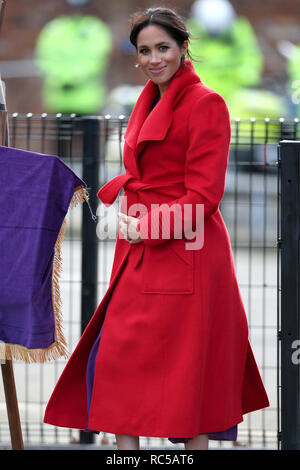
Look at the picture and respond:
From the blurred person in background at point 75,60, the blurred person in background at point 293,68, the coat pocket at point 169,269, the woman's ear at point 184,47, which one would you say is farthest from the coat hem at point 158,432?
the blurred person in background at point 75,60

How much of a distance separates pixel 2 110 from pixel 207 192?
2.81 feet

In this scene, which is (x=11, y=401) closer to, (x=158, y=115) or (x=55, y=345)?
(x=55, y=345)

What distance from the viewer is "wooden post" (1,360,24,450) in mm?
3566

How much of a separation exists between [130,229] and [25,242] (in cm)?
39

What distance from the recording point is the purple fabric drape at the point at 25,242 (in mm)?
3428

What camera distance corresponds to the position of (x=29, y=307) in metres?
3.42

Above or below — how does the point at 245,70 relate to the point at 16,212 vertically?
above

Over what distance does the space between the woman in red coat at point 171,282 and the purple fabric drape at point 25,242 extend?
256 millimetres

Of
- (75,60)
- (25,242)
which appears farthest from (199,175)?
(75,60)

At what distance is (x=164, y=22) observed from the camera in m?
3.43

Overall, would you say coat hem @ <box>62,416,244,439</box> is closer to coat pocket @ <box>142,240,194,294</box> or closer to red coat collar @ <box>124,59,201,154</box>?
coat pocket @ <box>142,240,194,294</box>

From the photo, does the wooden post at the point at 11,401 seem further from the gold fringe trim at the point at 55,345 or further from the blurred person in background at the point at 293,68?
the blurred person in background at the point at 293,68

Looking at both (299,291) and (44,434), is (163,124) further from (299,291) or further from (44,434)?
(44,434)

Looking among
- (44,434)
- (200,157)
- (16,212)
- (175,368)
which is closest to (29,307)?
(16,212)
